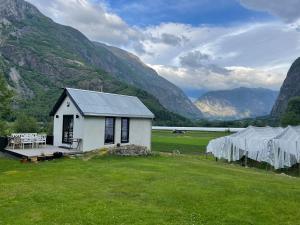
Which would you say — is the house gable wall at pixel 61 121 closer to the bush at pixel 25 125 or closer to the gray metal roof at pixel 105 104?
the gray metal roof at pixel 105 104

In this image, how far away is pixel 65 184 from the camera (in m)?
16.6

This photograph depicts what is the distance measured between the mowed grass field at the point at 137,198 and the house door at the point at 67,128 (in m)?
9.68

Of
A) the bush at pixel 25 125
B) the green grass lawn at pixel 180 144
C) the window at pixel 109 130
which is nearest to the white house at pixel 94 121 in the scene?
the window at pixel 109 130

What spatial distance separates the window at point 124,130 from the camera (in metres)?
33.3

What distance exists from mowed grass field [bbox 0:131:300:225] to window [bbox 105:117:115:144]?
10.6 meters

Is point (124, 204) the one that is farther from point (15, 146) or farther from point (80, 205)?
point (15, 146)

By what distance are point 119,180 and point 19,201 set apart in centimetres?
582

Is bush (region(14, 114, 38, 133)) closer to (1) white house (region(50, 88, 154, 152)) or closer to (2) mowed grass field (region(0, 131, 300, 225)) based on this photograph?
(1) white house (region(50, 88, 154, 152))

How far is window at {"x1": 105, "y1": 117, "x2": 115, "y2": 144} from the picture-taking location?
31559mm

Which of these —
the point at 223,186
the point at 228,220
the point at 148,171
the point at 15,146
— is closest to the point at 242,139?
the point at 148,171

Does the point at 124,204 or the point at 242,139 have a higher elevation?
the point at 242,139

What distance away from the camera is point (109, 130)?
31922 mm

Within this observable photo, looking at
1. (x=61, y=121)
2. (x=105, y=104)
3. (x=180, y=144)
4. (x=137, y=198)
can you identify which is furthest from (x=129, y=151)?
(x=180, y=144)

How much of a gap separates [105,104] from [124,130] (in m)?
3.21
